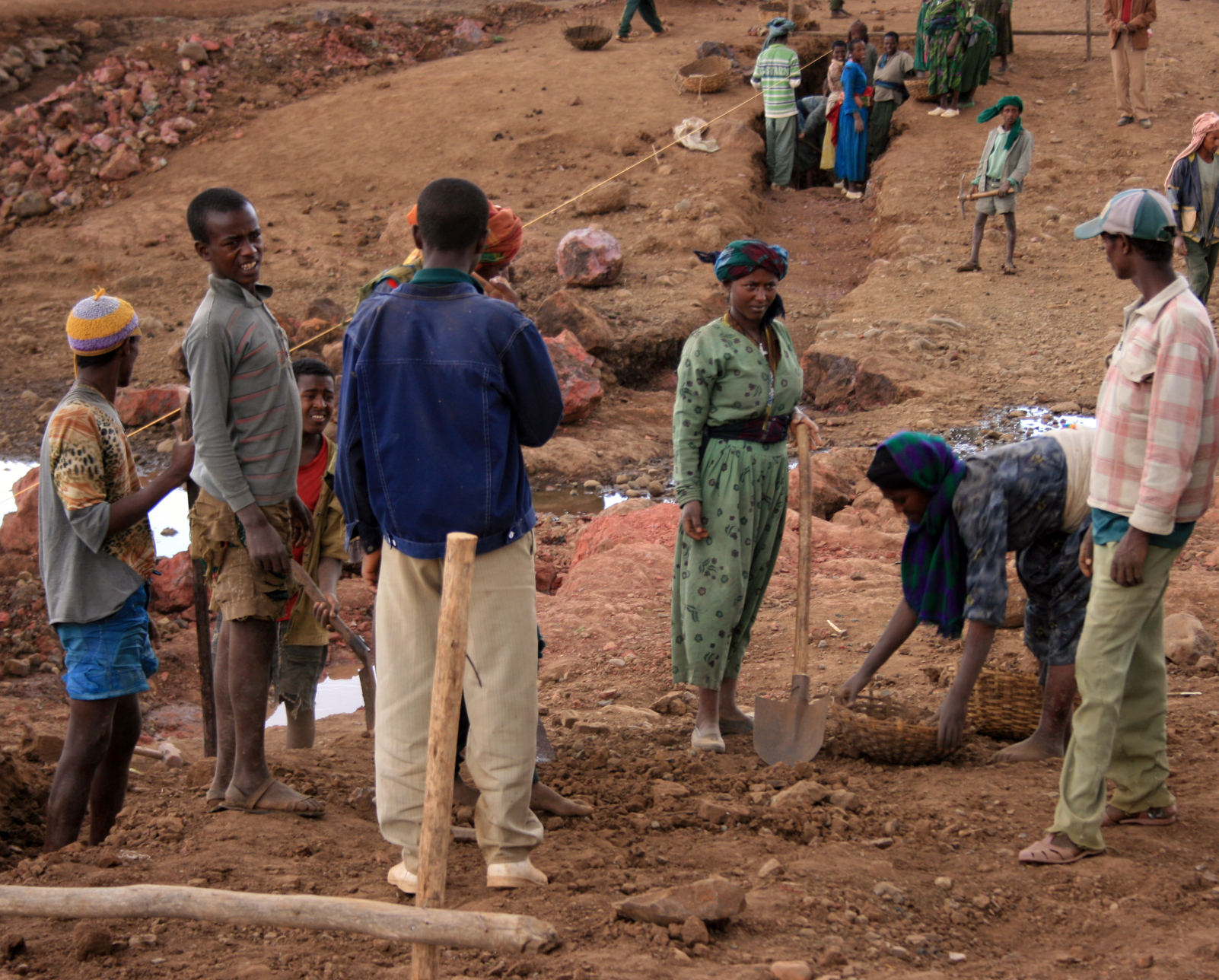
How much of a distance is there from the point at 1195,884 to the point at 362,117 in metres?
15.7

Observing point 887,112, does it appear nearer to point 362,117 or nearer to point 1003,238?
point 1003,238

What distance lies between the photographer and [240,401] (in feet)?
10.1

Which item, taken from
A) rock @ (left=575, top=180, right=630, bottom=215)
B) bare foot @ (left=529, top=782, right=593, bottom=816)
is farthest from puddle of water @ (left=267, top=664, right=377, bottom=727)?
rock @ (left=575, top=180, right=630, bottom=215)

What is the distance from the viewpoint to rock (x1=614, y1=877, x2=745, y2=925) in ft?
8.11

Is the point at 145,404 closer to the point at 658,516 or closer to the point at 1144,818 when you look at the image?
the point at 658,516

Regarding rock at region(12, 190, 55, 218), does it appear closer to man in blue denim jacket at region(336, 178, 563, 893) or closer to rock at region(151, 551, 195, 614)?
rock at region(151, 551, 195, 614)

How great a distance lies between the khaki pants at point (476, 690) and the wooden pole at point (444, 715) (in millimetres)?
448

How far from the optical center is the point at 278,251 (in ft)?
44.9

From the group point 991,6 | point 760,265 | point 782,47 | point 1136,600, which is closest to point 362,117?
point 782,47

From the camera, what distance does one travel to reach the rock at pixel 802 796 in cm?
332

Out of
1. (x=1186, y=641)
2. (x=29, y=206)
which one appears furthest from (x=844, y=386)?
(x=29, y=206)

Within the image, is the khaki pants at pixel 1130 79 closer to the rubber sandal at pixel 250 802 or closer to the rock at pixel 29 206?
the rock at pixel 29 206

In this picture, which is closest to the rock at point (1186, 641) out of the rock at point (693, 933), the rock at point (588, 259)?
the rock at point (693, 933)

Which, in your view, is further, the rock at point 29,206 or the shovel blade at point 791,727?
the rock at point 29,206
